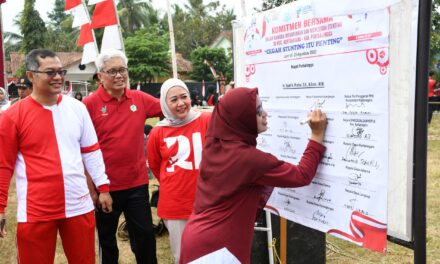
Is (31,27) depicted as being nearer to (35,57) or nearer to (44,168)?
(35,57)

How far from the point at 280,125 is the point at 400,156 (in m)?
0.78

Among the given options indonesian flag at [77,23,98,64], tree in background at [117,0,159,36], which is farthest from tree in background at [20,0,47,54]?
indonesian flag at [77,23,98,64]

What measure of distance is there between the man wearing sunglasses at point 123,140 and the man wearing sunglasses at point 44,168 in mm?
523

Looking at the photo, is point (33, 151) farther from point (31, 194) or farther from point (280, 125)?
point (280, 125)

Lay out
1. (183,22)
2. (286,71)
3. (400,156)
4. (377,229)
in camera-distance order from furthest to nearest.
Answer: (183,22), (286,71), (377,229), (400,156)

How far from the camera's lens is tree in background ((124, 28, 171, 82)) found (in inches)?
1174

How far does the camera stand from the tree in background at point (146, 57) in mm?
29828

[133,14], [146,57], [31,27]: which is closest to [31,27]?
[31,27]

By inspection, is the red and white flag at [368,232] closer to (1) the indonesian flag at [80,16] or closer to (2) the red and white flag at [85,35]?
(2) the red and white flag at [85,35]

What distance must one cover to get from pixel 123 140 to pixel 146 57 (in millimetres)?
27998

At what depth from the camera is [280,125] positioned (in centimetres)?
238

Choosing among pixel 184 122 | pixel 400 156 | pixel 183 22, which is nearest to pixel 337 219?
pixel 400 156

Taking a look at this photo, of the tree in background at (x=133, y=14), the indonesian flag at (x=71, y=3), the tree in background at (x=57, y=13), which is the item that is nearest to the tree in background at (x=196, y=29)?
the tree in background at (x=133, y=14)

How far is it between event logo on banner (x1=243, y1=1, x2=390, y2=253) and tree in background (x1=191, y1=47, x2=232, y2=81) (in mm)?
28382
